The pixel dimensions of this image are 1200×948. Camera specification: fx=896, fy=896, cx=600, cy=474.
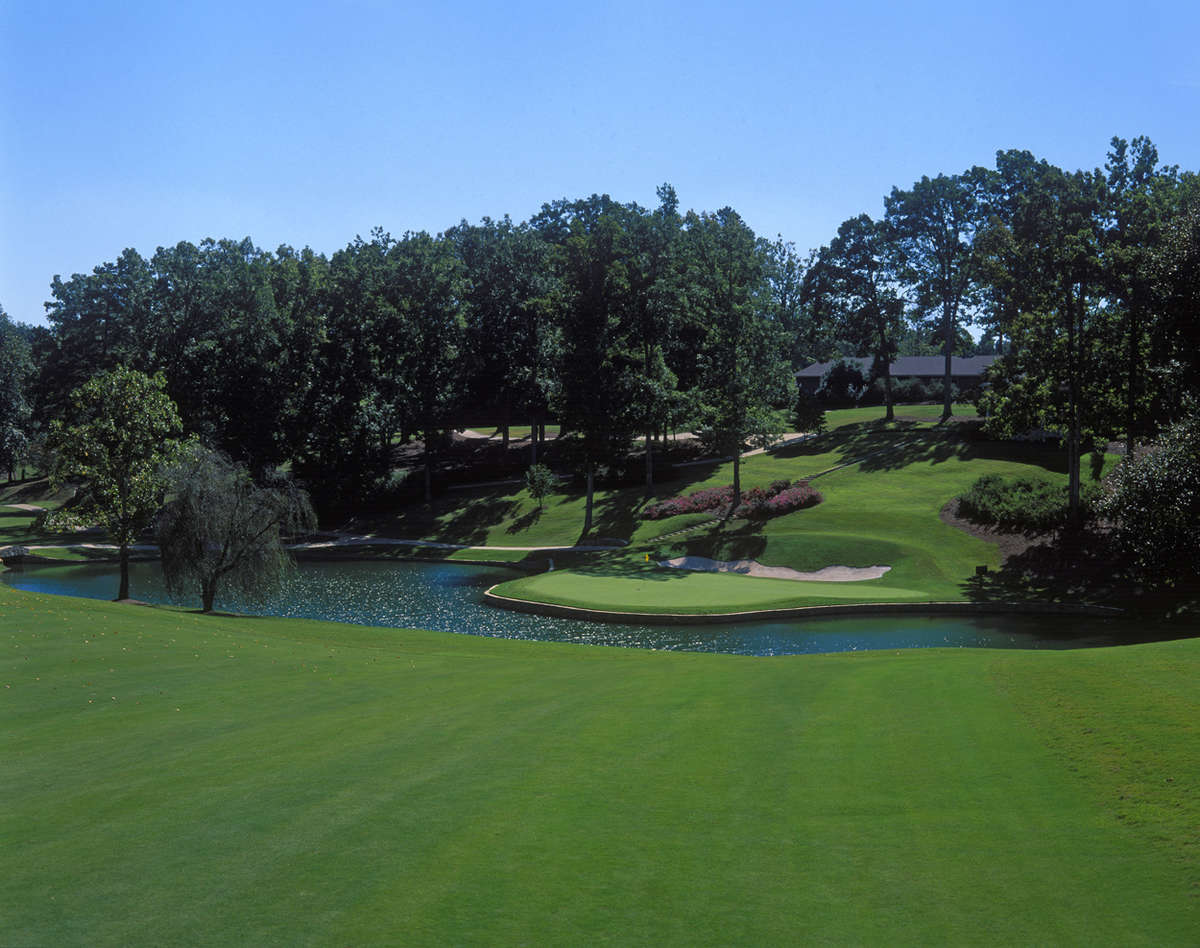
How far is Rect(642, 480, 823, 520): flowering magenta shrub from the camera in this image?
55000 millimetres

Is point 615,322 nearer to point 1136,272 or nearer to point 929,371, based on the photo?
point 1136,272

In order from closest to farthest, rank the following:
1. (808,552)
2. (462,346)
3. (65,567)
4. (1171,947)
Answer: (1171,947) → (808,552) → (65,567) → (462,346)

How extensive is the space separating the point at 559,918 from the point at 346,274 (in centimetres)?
7351

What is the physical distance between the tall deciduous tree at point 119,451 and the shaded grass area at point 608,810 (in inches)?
983

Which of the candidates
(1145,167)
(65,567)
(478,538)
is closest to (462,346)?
(478,538)

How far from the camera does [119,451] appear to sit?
39375mm

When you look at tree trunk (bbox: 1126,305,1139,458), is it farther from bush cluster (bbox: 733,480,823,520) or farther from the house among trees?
the house among trees

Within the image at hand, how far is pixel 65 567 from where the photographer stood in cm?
5484

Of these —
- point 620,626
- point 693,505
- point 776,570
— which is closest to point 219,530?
point 620,626

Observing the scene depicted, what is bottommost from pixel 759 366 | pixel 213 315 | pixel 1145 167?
pixel 759 366

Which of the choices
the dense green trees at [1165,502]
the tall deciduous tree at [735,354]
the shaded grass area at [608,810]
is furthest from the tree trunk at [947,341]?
the shaded grass area at [608,810]

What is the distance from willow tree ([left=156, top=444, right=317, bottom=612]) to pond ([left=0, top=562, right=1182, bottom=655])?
2041 millimetres

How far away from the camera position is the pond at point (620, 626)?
30.6m

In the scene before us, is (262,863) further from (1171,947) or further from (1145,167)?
(1145,167)
